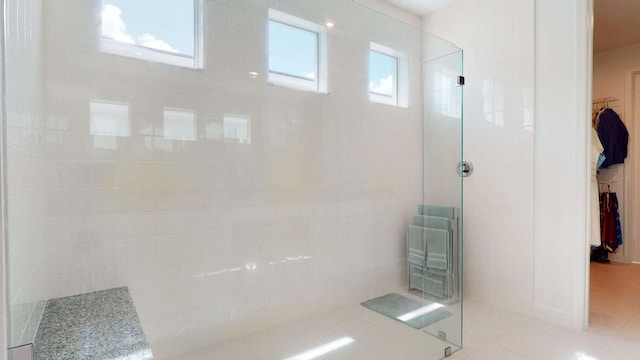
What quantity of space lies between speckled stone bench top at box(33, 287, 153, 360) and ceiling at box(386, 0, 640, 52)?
2.90m

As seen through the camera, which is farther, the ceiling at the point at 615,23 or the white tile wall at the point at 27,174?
the ceiling at the point at 615,23

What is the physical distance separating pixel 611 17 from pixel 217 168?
153 inches

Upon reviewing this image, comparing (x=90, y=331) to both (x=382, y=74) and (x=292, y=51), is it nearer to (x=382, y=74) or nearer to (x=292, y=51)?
(x=292, y=51)

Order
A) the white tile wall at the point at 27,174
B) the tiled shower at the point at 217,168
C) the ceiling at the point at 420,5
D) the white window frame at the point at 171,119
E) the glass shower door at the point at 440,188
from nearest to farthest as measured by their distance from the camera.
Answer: the white tile wall at the point at 27,174 < the tiled shower at the point at 217,168 < the white window frame at the point at 171,119 < the glass shower door at the point at 440,188 < the ceiling at the point at 420,5

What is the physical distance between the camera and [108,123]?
1.63 metres

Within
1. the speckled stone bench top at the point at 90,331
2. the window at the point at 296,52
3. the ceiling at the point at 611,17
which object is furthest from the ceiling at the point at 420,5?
the speckled stone bench top at the point at 90,331

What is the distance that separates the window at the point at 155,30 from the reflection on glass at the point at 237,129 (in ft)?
1.11

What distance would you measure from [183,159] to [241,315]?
100cm

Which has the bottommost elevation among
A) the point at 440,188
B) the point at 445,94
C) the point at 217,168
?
→ the point at 440,188

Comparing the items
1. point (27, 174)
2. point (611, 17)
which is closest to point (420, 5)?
point (611, 17)

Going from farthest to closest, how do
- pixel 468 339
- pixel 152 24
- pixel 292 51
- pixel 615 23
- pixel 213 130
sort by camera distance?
pixel 615 23 < pixel 292 51 < pixel 468 339 < pixel 213 130 < pixel 152 24

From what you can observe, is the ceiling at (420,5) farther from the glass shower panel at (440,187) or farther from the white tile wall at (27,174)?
the white tile wall at (27,174)

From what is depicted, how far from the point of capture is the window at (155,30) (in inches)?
64.9

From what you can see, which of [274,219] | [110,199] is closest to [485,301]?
[274,219]
